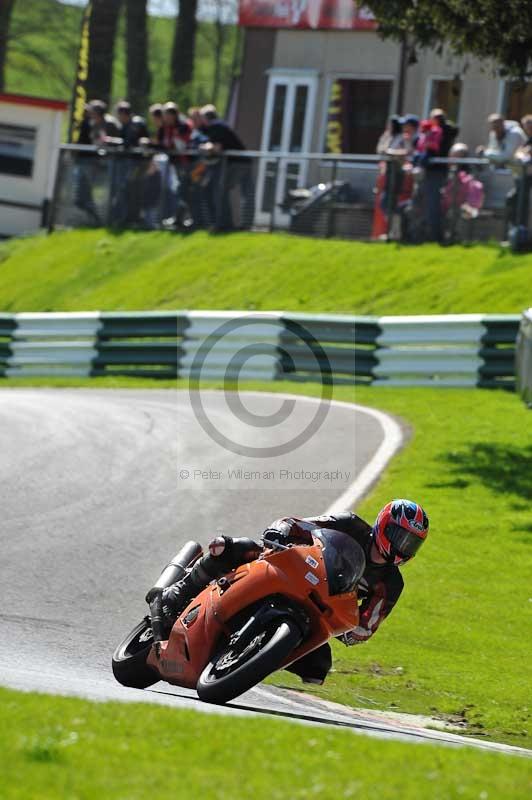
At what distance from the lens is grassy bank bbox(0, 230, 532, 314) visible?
2177 cm

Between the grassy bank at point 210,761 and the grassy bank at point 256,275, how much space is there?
49.5 ft

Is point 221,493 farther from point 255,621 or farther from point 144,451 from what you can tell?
point 255,621

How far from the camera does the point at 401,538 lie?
26.0 feet

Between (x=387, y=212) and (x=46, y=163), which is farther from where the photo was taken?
(x=46, y=163)

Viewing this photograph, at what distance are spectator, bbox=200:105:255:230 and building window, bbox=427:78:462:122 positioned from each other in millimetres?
5653

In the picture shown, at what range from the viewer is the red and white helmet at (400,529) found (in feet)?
25.9

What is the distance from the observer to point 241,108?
33.7 metres

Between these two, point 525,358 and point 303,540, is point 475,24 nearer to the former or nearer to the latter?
point 525,358

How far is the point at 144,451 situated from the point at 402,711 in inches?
262

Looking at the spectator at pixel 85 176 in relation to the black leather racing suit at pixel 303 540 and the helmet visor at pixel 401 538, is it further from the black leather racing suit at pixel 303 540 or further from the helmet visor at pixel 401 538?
the helmet visor at pixel 401 538

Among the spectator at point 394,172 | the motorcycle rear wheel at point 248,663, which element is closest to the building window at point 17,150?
the spectator at point 394,172

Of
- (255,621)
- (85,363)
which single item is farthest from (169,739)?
(85,363)

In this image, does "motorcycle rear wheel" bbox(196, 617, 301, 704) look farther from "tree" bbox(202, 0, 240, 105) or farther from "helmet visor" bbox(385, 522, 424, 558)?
"tree" bbox(202, 0, 240, 105)

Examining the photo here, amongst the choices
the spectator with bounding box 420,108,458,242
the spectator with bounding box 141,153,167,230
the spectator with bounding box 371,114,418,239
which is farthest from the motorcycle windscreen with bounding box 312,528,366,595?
the spectator with bounding box 141,153,167,230
